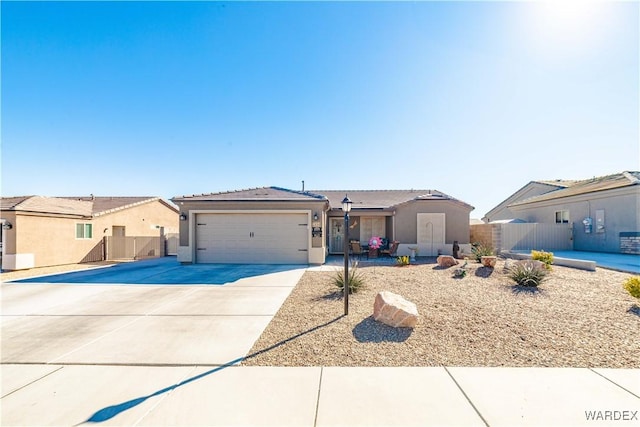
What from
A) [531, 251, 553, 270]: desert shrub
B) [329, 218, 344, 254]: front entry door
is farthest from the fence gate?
[329, 218, 344, 254]: front entry door

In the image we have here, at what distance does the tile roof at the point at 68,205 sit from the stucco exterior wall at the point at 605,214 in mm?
28797

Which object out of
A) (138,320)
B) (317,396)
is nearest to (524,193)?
(317,396)

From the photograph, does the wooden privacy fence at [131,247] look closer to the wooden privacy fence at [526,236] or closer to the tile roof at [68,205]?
the tile roof at [68,205]

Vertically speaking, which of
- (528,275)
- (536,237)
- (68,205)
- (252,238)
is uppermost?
(68,205)

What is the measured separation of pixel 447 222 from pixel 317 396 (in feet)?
→ 44.7

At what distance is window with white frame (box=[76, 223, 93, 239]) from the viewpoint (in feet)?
49.8

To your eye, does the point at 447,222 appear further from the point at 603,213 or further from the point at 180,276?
the point at 180,276

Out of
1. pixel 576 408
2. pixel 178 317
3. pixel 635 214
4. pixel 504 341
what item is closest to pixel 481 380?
pixel 576 408

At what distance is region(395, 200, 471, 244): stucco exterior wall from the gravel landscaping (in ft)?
23.0

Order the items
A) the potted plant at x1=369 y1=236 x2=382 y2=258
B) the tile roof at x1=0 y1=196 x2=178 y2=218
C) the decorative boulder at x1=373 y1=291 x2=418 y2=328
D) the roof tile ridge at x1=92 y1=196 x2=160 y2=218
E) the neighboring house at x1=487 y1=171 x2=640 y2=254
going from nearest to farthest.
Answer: the decorative boulder at x1=373 y1=291 x2=418 y2=328
the neighboring house at x1=487 y1=171 x2=640 y2=254
the tile roof at x1=0 y1=196 x2=178 y2=218
the potted plant at x1=369 y1=236 x2=382 y2=258
the roof tile ridge at x1=92 y1=196 x2=160 y2=218

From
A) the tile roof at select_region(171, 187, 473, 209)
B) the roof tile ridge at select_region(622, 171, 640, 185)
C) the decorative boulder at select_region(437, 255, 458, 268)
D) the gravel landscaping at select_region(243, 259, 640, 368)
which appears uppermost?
the roof tile ridge at select_region(622, 171, 640, 185)

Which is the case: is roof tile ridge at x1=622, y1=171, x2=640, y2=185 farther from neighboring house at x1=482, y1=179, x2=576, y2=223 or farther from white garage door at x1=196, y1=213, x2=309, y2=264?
white garage door at x1=196, y1=213, x2=309, y2=264

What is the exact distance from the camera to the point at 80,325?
5223mm

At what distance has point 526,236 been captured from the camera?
1540 centimetres
